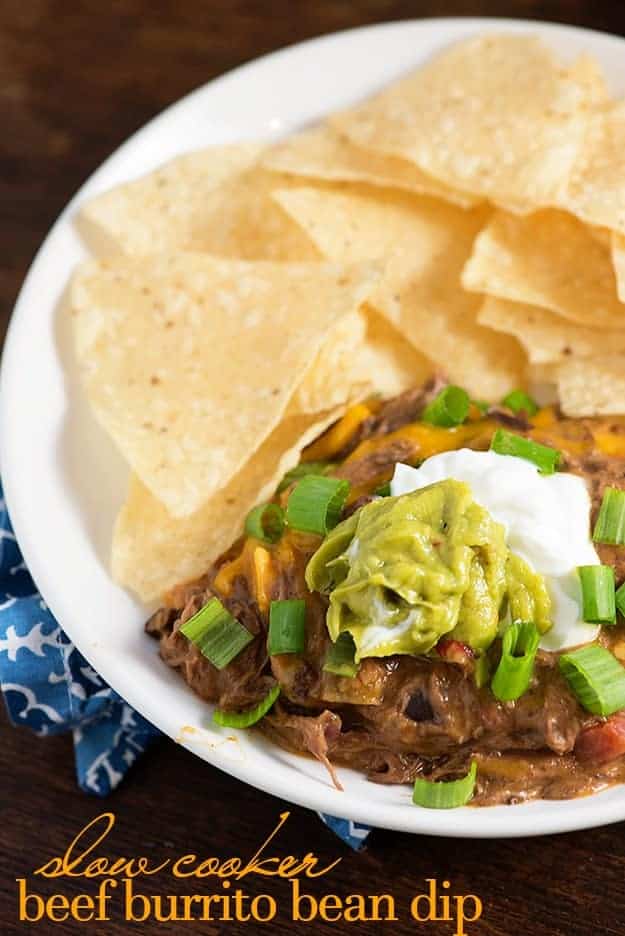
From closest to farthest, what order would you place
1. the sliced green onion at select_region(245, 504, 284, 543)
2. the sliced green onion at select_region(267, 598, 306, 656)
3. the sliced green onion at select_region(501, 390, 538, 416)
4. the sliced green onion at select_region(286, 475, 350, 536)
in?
the sliced green onion at select_region(267, 598, 306, 656) → the sliced green onion at select_region(286, 475, 350, 536) → the sliced green onion at select_region(245, 504, 284, 543) → the sliced green onion at select_region(501, 390, 538, 416)

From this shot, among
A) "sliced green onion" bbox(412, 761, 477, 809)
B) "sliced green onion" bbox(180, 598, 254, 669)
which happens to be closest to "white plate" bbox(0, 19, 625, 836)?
"sliced green onion" bbox(412, 761, 477, 809)

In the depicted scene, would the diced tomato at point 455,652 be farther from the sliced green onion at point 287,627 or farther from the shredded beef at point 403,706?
the sliced green onion at point 287,627

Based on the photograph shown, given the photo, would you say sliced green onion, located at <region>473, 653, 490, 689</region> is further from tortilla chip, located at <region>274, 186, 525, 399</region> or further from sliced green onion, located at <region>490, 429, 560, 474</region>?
tortilla chip, located at <region>274, 186, 525, 399</region>

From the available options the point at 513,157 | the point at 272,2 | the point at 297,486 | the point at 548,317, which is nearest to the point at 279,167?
the point at 513,157

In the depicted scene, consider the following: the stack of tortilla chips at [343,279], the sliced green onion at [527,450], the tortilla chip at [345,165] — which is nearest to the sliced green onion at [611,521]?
the sliced green onion at [527,450]

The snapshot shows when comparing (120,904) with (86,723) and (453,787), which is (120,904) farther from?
(453,787)
